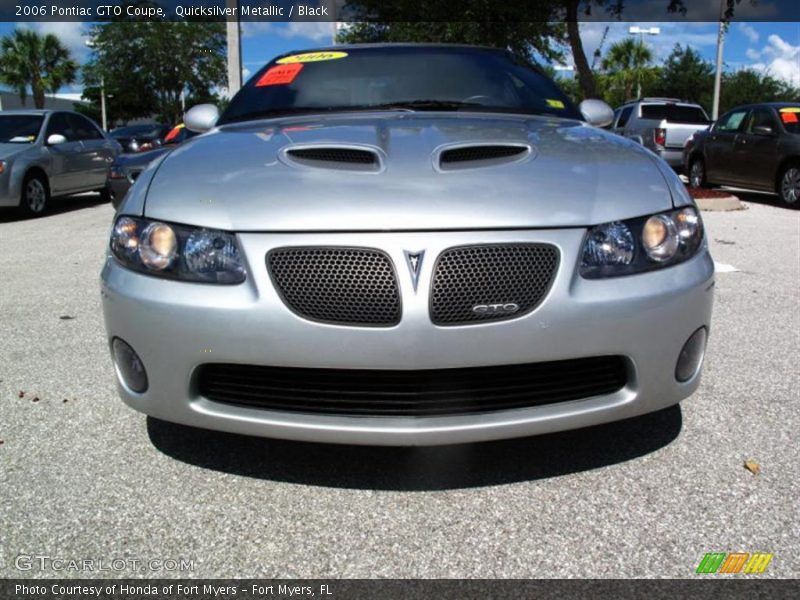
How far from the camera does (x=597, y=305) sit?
2035 millimetres

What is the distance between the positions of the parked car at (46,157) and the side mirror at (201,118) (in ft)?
23.9

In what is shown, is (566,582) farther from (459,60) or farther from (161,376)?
(459,60)

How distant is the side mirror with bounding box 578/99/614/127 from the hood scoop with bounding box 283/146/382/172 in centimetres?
143

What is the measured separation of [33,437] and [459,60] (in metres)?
2.56

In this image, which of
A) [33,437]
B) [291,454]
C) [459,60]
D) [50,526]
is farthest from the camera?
[459,60]

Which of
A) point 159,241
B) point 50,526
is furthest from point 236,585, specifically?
point 159,241

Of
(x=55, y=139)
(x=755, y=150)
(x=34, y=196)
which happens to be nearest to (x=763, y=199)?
(x=755, y=150)

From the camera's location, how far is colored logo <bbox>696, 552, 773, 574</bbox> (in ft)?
6.12

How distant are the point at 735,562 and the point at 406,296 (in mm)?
1103

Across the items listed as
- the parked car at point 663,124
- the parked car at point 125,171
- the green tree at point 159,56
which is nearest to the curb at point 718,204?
the parked car at point 663,124

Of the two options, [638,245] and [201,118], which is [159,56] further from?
[638,245]

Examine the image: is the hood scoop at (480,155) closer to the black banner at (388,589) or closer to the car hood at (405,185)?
the car hood at (405,185)

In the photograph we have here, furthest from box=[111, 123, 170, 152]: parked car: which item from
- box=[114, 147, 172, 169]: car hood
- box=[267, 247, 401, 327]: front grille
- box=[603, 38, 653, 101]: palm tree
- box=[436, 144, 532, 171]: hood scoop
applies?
box=[603, 38, 653, 101]: palm tree

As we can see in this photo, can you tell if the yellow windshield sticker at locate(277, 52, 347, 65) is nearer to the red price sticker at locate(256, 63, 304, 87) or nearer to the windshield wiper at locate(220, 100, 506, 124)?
the red price sticker at locate(256, 63, 304, 87)
